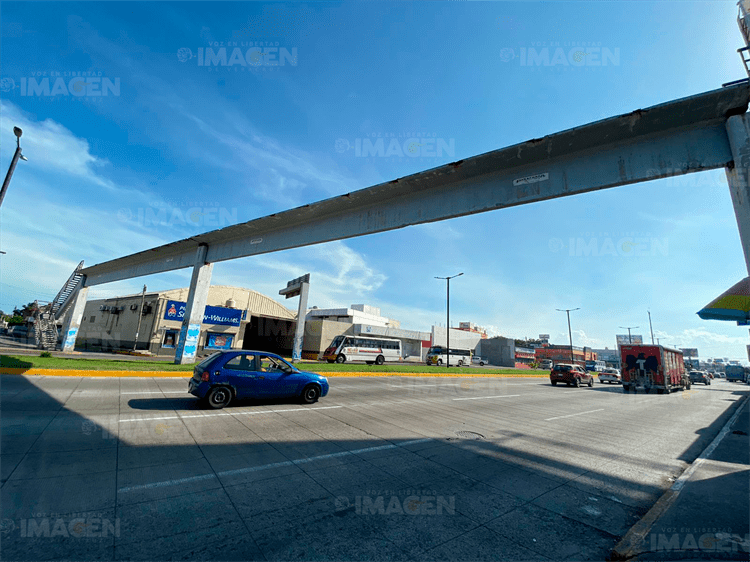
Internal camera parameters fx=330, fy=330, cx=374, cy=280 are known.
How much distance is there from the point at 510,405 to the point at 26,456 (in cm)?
1287

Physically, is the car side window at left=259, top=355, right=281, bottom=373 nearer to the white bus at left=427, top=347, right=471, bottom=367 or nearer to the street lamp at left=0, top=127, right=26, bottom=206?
the street lamp at left=0, top=127, right=26, bottom=206

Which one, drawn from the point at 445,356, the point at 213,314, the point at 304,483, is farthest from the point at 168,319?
the point at 304,483

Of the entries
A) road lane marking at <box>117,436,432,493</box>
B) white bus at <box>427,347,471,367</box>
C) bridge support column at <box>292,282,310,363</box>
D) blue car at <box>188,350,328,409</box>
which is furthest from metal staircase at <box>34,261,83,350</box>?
white bus at <box>427,347,471,367</box>

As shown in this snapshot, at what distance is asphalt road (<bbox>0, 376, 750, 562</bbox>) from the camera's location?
3041mm

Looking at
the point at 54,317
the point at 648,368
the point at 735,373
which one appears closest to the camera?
the point at 648,368

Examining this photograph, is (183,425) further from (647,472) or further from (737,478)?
(737,478)

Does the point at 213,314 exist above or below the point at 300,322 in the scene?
above

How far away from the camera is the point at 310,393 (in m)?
9.91

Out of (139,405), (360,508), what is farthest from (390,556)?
(139,405)

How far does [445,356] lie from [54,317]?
43.2 metres

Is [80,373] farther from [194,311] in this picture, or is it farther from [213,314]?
[213,314]

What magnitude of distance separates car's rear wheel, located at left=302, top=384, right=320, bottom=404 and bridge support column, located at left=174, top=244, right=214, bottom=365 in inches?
444

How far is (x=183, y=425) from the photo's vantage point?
661 cm

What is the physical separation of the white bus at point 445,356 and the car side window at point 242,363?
113 ft
